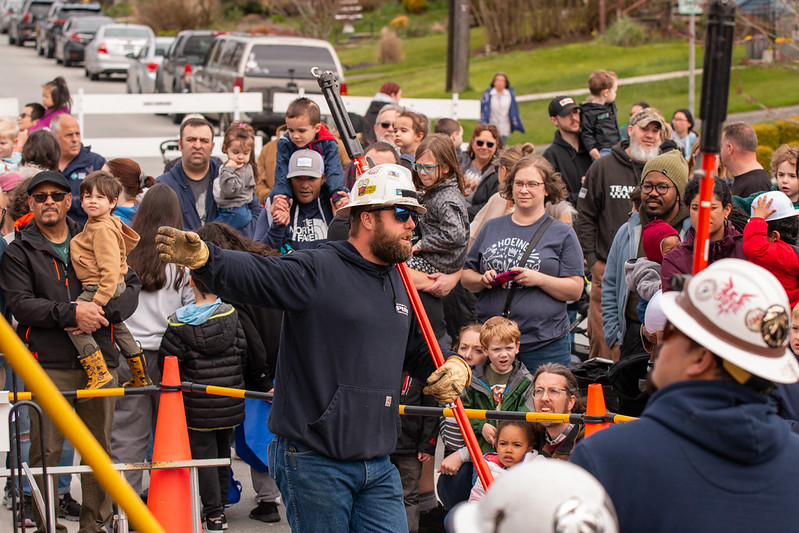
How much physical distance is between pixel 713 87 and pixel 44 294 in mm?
4716

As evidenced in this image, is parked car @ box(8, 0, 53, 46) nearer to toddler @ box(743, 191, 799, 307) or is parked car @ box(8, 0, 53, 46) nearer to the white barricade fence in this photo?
the white barricade fence

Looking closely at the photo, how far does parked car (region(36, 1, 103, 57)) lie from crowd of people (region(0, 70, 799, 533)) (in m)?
34.9

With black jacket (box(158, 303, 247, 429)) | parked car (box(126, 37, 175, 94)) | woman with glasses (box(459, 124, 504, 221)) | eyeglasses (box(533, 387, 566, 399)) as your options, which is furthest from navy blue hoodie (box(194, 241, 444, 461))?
parked car (box(126, 37, 175, 94))

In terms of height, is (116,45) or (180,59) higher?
(180,59)

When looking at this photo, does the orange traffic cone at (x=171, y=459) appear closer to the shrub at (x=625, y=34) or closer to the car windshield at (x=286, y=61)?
the car windshield at (x=286, y=61)

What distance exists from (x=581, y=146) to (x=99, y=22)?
32.2 meters

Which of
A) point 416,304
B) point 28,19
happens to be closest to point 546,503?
point 416,304

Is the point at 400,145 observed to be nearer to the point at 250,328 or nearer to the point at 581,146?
the point at 581,146

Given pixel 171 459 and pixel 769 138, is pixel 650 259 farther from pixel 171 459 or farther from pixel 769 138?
pixel 769 138

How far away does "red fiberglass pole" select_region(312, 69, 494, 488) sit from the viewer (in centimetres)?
493

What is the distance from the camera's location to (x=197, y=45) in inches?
1009

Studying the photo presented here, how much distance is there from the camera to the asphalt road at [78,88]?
78.4 feet

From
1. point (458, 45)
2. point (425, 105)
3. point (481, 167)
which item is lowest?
point (458, 45)

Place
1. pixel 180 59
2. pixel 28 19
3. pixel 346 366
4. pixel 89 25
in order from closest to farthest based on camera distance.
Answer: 1. pixel 346 366
2. pixel 180 59
3. pixel 89 25
4. pixel 28 19
